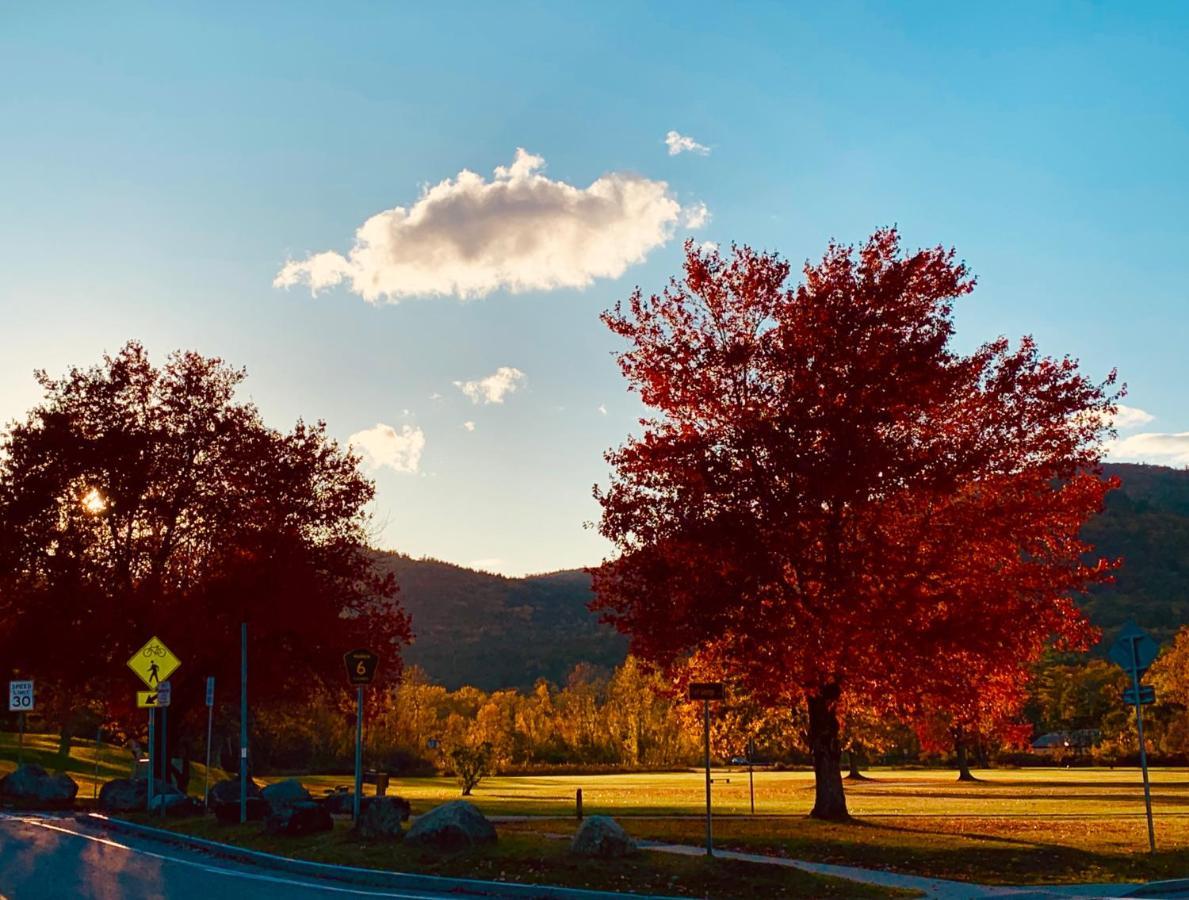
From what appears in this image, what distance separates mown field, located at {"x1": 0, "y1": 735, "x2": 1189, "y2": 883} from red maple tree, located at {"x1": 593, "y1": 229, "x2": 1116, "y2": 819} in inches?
142

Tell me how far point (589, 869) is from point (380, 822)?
17.8 feet

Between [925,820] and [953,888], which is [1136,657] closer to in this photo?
[953,888]

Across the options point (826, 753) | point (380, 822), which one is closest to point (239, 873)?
point (380, 822)

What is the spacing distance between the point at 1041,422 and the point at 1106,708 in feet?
315

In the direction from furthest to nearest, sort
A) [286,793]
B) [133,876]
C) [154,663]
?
[154,663] < [286,793] < [133,876]

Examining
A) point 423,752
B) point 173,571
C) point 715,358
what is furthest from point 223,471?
point 423,752

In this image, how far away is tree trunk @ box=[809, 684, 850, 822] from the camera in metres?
27.6

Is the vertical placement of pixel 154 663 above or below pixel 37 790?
above

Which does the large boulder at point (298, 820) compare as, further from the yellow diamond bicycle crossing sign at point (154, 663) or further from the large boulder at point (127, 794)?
the large boulder at point (127, 794)

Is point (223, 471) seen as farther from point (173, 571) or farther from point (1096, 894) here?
point (1096, 894)

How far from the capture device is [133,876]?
1675cm

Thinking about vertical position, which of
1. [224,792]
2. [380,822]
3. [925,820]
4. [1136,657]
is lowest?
[925,820]

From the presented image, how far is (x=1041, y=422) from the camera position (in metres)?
24.6

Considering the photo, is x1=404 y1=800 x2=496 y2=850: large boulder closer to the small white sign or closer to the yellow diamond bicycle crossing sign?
the yellow diamond bicycle crossing sign
